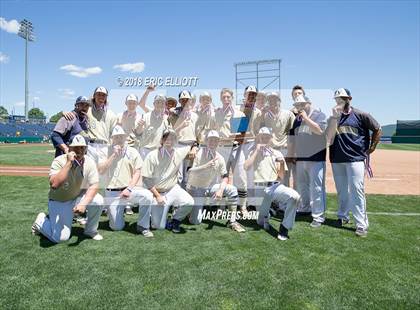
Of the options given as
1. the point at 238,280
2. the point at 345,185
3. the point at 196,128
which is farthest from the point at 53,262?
the point at 345,185

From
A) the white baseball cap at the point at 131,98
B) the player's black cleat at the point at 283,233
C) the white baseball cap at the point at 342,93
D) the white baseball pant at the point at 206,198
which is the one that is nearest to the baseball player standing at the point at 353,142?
the white baseball cap at the point at 342,93

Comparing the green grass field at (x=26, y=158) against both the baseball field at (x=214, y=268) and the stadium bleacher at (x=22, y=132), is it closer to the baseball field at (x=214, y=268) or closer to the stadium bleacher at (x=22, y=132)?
the baseball field at (x=214, y=268)

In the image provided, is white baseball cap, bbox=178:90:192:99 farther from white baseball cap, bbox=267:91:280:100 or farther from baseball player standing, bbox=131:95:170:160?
white baseball cap, bbox=267:91:280:100

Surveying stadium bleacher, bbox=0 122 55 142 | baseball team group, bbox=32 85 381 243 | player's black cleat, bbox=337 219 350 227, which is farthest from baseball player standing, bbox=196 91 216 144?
stadium bleacher, bbox=0 122 55 142

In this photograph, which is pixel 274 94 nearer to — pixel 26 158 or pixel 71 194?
pixel 71 194

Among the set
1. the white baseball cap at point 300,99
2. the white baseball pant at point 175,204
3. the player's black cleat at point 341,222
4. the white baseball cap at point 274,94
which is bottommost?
the player's black cleat at point 341,222

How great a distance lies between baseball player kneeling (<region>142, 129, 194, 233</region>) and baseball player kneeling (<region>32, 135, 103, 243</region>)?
0.83m

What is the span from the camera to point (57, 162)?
183 inches

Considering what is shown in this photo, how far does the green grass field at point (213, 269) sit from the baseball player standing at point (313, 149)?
40 centimetres

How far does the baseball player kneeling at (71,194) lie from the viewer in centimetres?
459

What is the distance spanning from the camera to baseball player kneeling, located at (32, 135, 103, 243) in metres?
4.59

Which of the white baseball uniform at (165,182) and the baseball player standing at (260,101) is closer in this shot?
the white baseball uniform at (165,182)

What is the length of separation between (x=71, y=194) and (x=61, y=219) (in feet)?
1.25

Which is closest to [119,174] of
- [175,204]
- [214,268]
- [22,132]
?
[175,204]
